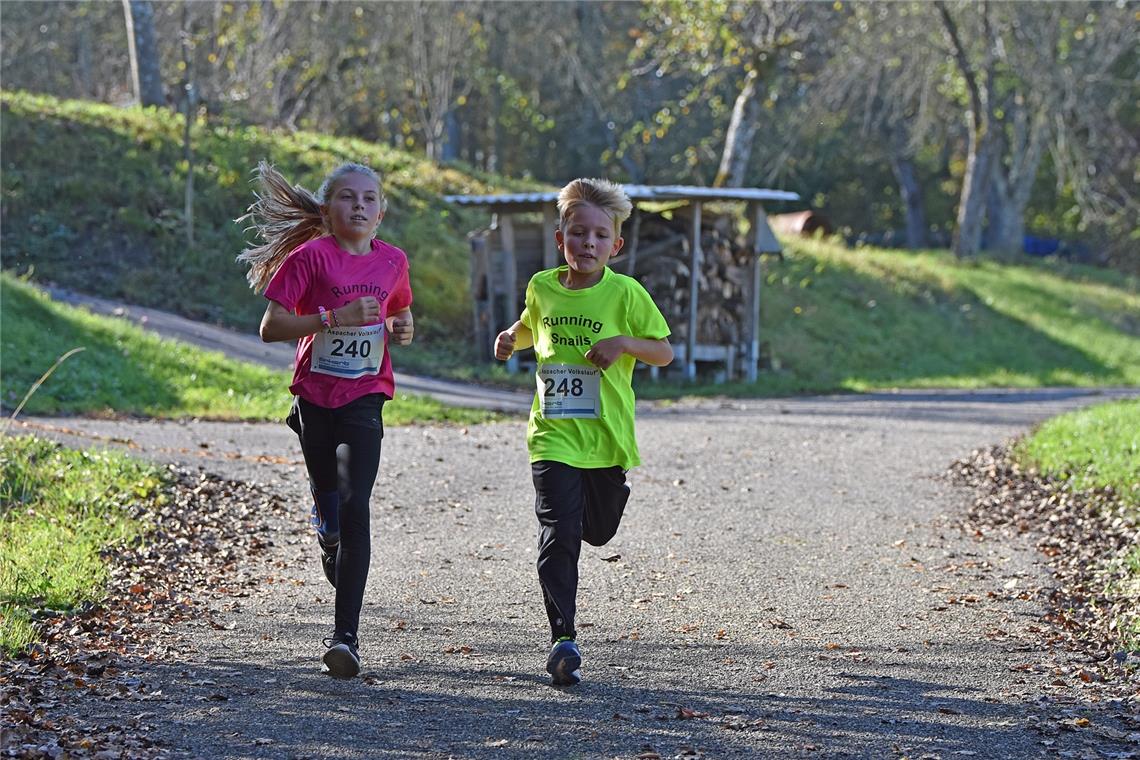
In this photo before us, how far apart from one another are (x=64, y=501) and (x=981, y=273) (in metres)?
31.2

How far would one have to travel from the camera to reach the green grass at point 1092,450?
37.8 feet

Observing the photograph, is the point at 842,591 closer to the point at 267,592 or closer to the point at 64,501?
the point at 267,592

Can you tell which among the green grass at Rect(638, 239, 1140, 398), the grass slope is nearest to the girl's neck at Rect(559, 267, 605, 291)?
the green grass at Rect(638, 239, 1140, 398)

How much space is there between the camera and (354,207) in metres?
6.32

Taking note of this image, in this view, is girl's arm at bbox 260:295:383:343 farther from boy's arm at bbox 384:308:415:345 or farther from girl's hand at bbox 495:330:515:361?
girl's hand at bbox 495:330:515:361

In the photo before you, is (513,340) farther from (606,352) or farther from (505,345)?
(606,352)

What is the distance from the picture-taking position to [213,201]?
26672 millimetres

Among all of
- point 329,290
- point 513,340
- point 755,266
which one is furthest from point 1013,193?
point 329,290

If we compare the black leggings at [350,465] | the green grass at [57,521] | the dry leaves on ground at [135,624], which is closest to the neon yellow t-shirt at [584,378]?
the black leggings at [350,465]

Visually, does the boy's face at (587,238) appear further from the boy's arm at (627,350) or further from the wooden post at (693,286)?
the wooden post at (693,286)

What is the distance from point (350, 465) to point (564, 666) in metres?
1.15

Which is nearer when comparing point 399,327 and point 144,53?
point 399,327

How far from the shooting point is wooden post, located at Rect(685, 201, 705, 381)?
879 inches

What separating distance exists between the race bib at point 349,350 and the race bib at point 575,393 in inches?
28.2
